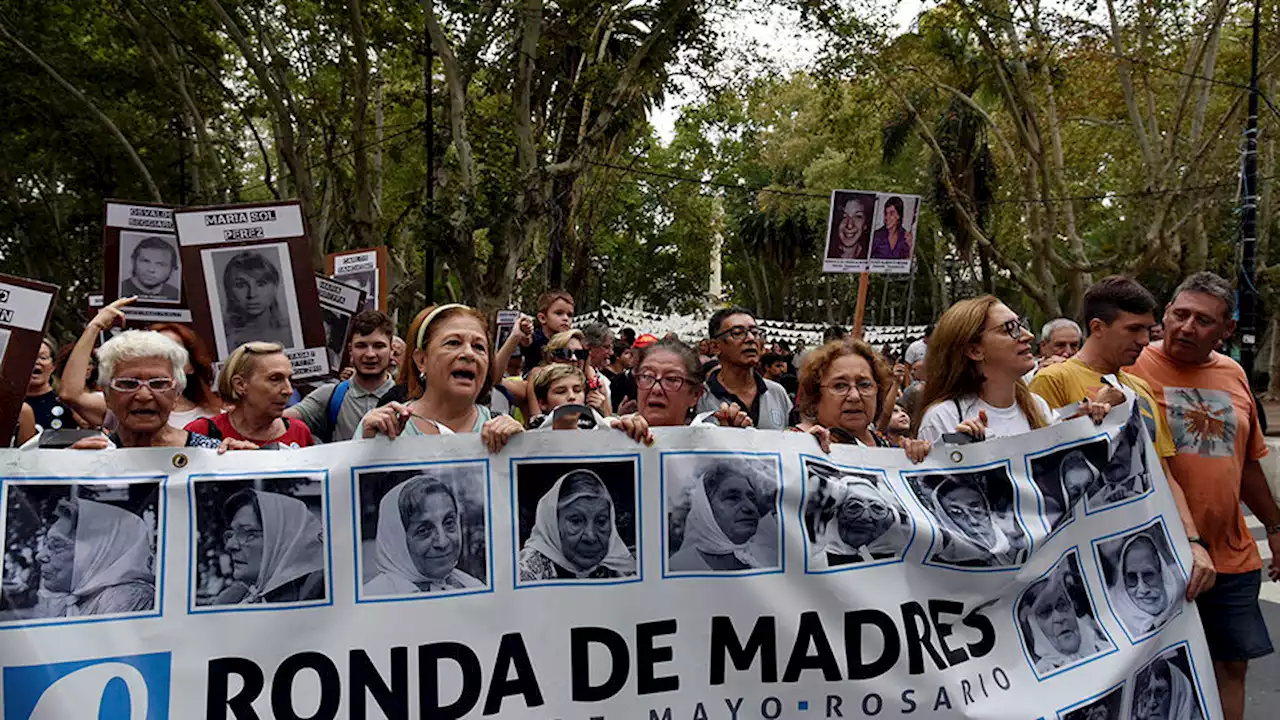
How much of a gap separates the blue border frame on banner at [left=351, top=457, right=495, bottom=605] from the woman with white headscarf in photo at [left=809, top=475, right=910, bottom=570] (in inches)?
34.8

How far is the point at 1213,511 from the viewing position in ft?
12.6

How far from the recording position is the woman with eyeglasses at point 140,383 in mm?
3250

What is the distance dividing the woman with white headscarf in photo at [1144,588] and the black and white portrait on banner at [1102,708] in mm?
206

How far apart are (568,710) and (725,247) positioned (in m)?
53.2

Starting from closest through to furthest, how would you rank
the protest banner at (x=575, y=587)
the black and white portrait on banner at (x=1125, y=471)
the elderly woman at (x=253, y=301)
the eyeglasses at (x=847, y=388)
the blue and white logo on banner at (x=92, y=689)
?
the blue and white logo on banner at (x=92, y=689)
the protest banner at (x=575, y=587)
the black and white portrait on banner at (x=1125, y=471)
the eyeglasses at (x=847, y=388)
the elderly woman at (x=253, y=301)

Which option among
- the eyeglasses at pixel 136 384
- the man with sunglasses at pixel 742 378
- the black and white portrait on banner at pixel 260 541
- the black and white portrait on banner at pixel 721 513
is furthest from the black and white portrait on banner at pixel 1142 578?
the eyeglasses at pixel 136 384

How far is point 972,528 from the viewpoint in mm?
3320

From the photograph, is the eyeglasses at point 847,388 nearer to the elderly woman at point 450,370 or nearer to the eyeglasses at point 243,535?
the elderly woman at point 450,370

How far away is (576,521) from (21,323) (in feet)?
6.88

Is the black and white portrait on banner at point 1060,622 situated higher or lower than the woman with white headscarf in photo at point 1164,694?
higher

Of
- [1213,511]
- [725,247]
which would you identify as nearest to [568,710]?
[1213,511]

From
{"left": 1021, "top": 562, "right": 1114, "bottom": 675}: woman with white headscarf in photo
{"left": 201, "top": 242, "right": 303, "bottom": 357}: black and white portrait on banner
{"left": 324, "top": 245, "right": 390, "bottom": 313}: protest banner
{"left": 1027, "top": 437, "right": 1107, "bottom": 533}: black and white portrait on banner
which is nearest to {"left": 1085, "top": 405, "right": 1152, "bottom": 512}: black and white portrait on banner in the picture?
{"left": 1027, "top": 437, "right": 1107, "bottom": 533}: black and white portrait on banner

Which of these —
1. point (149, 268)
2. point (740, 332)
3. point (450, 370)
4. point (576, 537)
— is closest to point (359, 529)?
point (576, 537)

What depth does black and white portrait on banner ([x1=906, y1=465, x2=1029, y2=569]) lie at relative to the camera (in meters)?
3.25
